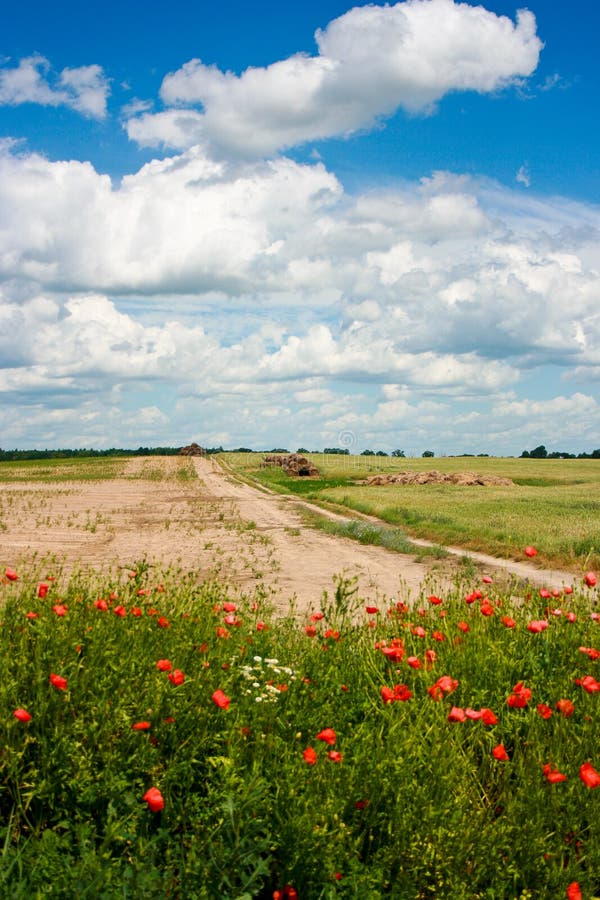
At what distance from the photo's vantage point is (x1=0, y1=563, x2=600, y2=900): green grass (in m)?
3.56

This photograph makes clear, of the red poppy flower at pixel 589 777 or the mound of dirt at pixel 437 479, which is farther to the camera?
the mound of dirt at pixel 437 479

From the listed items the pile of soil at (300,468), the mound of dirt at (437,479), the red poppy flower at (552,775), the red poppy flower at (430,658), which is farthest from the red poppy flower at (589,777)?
the pile of soil at (300,468)

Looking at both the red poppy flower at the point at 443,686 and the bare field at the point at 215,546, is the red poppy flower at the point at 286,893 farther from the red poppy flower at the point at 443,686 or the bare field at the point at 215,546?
the bare field at the point at 215,546

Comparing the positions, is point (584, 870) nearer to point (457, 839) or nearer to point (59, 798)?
point (457, 839)

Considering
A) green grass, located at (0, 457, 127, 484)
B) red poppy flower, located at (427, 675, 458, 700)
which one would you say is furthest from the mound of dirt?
red poppy flower, located at (427, 675, 458, 700)

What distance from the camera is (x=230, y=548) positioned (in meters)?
19.5

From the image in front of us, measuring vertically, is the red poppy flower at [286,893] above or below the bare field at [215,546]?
above

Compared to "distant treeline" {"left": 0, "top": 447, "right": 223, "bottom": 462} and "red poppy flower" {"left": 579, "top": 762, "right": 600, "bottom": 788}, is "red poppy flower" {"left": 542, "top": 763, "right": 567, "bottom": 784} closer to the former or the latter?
"red poppy flower" {"left": 579, "top": 762, "right": 600, "bottom": 788}

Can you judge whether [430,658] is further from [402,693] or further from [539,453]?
[539,453]

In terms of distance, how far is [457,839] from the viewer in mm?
3832

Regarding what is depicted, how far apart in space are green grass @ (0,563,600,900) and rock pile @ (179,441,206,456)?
485ft

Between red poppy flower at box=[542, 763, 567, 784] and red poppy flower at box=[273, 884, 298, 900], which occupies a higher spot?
red poppy flower at box=[542, 763, 567, 784]

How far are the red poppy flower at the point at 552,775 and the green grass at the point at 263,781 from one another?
0.10 m

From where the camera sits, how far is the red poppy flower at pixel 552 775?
3.63m
